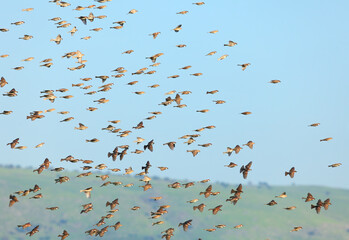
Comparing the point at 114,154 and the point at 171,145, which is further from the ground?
the point at 171,145

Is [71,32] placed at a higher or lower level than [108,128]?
higher

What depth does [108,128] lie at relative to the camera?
275ft

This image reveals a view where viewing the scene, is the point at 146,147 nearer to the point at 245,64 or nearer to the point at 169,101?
the point at 169,101

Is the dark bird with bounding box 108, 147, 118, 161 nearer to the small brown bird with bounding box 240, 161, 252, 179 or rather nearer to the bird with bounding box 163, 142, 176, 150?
the bird with bounding box 163, 142, 176, 150

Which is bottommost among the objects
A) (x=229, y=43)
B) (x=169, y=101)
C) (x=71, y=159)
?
(x=71, y=159)

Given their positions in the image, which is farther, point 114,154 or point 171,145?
point 171,145

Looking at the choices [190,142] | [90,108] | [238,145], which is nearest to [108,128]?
[90,108]

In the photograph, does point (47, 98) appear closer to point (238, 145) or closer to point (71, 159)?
point (71, 159)

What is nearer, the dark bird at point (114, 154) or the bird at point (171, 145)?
the dark bird at point (114, 154)

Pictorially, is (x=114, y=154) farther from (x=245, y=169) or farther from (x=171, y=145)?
(x=245, y=169)

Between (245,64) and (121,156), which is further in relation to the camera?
(245,64)

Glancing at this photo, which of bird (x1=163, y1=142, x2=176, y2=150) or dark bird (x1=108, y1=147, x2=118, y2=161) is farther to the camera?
bird (x1=163, y1=142, x2=176, y2=150)

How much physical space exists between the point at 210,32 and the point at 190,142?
12702 millimetres

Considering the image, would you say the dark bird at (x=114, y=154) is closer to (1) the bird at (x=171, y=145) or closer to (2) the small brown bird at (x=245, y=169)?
(1) the bird at (x=171, y=145)
